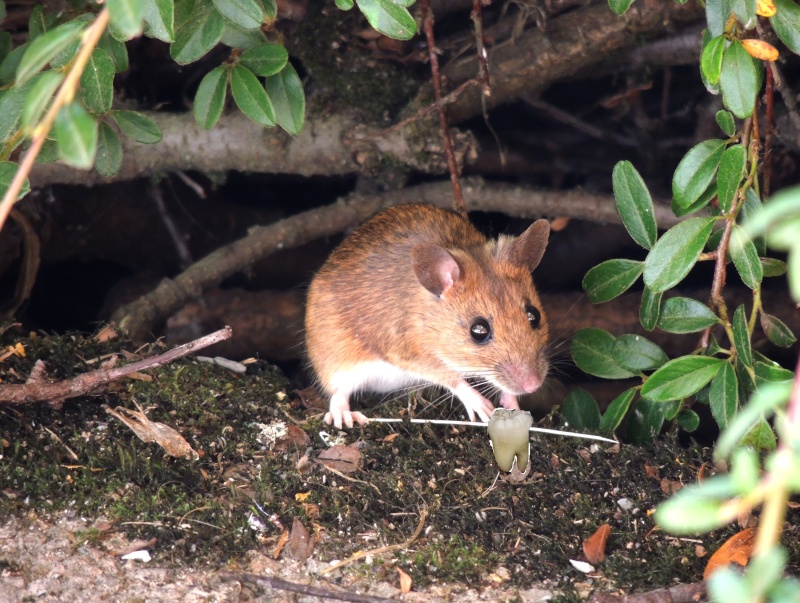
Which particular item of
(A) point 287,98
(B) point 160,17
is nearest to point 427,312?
(A) point 287,98

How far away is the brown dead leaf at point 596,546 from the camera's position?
269cm

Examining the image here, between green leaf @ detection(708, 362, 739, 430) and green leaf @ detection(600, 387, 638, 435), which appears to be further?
green leaf @ detection(600, 387, 638, 435)

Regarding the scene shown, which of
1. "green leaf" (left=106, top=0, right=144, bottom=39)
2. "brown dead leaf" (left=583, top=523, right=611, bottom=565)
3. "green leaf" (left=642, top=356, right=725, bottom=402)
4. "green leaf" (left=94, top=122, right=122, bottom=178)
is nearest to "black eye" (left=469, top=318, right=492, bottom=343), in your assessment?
"green leaf" (left=642, top=356, right=725, bottom=402)

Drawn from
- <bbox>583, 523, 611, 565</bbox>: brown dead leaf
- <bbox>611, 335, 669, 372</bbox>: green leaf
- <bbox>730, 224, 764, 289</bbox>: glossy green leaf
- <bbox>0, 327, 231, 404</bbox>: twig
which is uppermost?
<bbox>730, 224, 764, 289</bbox>: glossy green leaf

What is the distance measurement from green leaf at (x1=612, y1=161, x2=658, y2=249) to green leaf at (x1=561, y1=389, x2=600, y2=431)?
0.80 m

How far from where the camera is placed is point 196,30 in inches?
104

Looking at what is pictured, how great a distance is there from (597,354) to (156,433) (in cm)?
165

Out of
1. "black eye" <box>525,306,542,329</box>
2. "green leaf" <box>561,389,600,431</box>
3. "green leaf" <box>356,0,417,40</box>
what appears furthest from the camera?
"black eye" <box>525,306,542,329</box>

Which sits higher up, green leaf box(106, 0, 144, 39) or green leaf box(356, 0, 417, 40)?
green leaf box(106, 0, 144, 39)

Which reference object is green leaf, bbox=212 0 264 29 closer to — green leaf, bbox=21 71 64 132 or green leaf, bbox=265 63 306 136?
green leaf, bbox=265 63 306 136

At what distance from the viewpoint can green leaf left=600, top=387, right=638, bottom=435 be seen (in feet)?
10.6

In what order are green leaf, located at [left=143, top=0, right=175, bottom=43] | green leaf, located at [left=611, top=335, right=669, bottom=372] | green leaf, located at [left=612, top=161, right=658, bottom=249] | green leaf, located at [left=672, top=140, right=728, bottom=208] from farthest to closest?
1. green leaf, located at [left=611, top=335, right=669, bottom=372]
2. green leaf, located at [left=612, top=161, right=658, bottom=249]
3. green leaf, located at [left=672, top=140, right=728, bottom=208]
4. green leaf, located at [left=143, top=0, right=175, bottom=43]

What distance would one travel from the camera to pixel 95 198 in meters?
4.93

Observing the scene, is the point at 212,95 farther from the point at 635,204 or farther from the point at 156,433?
the point at 635,204
